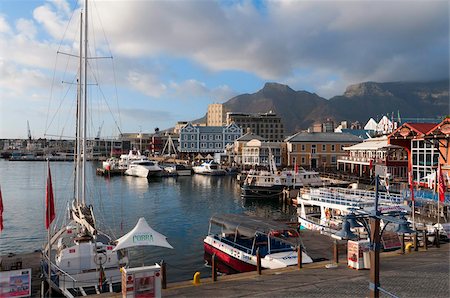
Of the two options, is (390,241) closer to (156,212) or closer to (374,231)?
(374,231)

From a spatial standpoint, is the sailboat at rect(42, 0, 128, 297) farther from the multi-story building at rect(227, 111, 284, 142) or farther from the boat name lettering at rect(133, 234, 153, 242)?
the multi-story building at rect(227, 111, 284, 142)

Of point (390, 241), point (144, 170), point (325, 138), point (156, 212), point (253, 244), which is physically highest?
point (325, 138)

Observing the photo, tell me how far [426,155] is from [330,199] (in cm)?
1339

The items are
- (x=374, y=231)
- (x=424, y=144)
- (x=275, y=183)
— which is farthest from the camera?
(x=275, y=183)

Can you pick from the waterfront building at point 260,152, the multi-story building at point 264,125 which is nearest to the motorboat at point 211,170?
the waterfront building at point 260,152

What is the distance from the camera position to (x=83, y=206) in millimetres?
26484

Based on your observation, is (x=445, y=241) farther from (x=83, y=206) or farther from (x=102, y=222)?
(x=102, y=222)

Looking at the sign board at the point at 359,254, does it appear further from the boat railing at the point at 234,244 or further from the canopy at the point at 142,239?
the canopy at the point at 142,239

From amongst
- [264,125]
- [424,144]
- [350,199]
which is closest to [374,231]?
[350,199]

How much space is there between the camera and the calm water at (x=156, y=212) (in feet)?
92.4

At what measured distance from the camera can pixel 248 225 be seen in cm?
2386

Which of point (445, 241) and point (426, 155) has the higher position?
point (426, 155)

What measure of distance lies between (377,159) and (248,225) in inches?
1853

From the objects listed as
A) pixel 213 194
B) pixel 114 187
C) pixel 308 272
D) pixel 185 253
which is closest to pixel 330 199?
pixel 185 253
